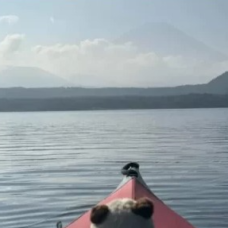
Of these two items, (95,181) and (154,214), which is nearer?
(154,214)

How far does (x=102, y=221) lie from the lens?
4.23m

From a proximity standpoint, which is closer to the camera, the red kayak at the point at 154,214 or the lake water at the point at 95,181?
the red kayak at the point at 154,214

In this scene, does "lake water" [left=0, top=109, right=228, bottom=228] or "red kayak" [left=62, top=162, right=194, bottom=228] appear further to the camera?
"lake water" [left=0, top=109, right=228, bottom=228]

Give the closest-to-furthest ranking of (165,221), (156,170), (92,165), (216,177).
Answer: (165,221)
(216,177)
(156,170)
(92,165)

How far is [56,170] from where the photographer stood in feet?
94.7

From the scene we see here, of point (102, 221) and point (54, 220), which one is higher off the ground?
point (102, 221)

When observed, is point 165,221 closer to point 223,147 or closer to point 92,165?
point 92,165

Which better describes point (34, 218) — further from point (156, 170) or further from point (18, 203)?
point (156, 170)

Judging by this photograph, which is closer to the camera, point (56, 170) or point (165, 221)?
point (165, 221)

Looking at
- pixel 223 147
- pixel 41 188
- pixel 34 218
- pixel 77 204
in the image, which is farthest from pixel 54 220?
pixel 223 147

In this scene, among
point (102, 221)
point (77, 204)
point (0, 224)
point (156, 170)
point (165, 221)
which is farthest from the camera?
point (156, 170)

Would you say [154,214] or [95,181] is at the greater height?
[154,214]

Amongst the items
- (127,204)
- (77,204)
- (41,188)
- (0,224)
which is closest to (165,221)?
(127,204)

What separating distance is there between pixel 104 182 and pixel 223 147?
20.6 m
